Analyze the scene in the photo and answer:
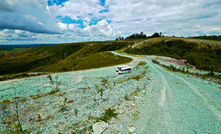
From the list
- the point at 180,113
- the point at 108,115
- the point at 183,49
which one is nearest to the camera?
the point at 108,115

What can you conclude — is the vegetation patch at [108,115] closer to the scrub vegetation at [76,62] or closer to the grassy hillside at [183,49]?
the scrub vegetation at [76,62]

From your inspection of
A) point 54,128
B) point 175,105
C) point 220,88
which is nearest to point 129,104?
point 175,105

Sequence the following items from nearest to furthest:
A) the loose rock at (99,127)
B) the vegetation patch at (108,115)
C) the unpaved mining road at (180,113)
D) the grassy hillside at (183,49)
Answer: the loose rock at (99,127) < the unpaved mining road at (180,113) < the vegetation patch at (108,115) < the grassy hillside at (183,49)

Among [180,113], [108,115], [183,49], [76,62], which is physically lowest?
[76,62]

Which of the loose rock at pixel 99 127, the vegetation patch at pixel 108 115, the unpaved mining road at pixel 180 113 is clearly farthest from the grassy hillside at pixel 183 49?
the loose rock at pixel 99 127

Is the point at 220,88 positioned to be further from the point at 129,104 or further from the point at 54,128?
the point at 54,128

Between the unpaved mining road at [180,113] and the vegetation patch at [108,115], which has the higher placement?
the vegetation patch at [108,115]

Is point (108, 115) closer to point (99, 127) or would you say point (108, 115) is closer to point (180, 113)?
point (99, 127)

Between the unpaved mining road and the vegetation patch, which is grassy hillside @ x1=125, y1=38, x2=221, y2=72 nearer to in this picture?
the unpaved mining road

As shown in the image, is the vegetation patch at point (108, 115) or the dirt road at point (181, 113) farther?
Answer: the vegetation patch at point (108, 115)

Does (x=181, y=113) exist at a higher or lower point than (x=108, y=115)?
lower

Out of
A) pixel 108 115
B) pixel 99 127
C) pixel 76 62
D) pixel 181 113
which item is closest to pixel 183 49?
pixel 181 113
